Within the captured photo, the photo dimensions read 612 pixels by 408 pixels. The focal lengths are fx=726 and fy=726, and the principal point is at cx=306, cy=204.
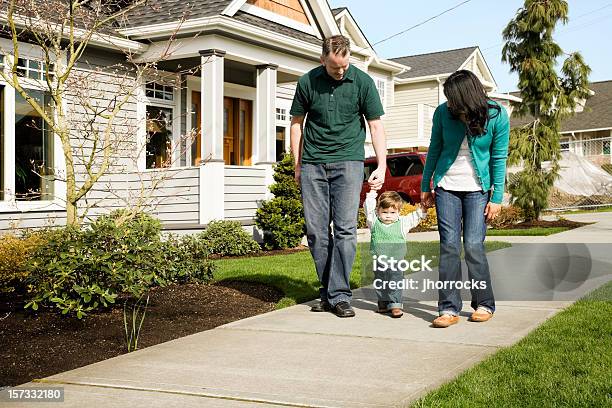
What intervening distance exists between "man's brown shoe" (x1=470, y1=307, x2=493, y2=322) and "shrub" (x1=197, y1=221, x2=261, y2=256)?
6.64m

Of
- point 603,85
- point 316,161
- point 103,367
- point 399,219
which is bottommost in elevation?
point 103,367

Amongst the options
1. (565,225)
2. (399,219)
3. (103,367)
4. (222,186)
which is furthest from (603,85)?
(103,367)

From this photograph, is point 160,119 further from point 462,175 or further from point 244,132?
point 462,175

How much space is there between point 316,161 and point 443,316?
1574 millimetres

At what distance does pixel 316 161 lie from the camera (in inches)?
230

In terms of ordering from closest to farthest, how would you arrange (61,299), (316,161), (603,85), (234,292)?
(61,299) < (316,161) < (234,292) < (603,85)

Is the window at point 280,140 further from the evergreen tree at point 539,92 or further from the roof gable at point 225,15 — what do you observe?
the evergreen tree at point 539,92

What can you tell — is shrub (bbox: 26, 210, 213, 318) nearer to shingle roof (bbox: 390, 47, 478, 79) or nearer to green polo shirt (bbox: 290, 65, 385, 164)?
green polo shirt (bbox: 290, 65, 385, 164)

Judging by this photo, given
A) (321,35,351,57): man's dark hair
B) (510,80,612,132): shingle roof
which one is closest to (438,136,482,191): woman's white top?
(321,35,351,57): man's dark hair

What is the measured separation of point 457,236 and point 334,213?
1024 millimetres

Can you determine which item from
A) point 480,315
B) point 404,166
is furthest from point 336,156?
point 404,166

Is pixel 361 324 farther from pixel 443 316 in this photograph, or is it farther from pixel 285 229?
pixel 285 229

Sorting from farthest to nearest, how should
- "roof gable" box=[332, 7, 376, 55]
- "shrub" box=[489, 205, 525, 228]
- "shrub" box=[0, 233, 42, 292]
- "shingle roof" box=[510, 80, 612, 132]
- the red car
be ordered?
"shingle roof" box=[510, 80, 612, 132]
"roof gable" box=[332, 7, 376, 55]
the red car
"shrub" box=[489, 205, 525, 228]
"shrub" box=[0, 233, 42, 292]

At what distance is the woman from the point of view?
17.4ft
